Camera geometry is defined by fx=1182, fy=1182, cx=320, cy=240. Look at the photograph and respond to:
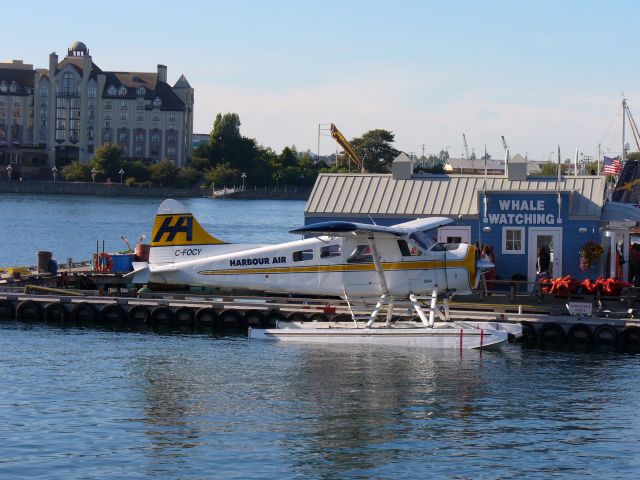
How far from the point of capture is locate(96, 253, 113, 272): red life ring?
37.9 m

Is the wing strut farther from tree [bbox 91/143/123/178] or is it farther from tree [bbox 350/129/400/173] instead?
tree [bbox 91/143/123/178]

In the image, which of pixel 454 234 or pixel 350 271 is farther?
pixel 454 234

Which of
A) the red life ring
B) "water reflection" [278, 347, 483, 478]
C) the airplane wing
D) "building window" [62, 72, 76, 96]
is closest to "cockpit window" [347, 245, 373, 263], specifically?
Result: the airplane wing

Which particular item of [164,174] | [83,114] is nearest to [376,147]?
[164,174]

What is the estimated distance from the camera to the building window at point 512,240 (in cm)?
3431

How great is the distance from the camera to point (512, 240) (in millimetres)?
34406

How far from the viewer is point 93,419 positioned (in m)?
21.8

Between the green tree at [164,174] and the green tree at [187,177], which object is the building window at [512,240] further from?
the green tree at [187,177]

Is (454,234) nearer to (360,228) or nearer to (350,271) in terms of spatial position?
(350,271)

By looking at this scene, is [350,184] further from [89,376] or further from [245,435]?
[245,435]

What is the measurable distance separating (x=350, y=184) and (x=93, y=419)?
16.6 m

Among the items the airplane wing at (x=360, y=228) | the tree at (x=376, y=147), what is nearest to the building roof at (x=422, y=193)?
the airplane wing at (x=360, y=228)

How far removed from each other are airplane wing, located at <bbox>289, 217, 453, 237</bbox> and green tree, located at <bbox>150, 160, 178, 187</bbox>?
161291 millimetres

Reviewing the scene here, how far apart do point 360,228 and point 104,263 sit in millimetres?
13315
